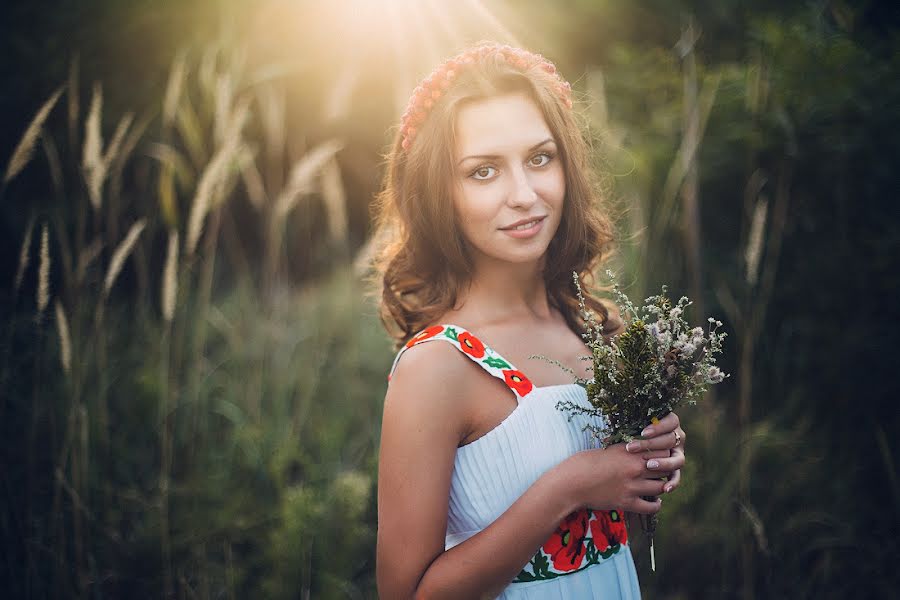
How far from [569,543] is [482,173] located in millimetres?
823

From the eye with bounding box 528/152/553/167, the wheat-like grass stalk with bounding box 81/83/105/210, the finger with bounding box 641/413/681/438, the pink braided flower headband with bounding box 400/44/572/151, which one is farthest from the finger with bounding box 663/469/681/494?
the wheat-like grass stalk with bounding box 81/83/105/210

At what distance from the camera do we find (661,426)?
1.28 metres

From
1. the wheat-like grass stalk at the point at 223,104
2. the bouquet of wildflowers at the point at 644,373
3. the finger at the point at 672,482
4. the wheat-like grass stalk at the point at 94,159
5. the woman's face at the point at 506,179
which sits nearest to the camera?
the bouquet of wildflowers at the point at 644,373

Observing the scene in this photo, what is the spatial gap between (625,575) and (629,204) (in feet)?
5.89

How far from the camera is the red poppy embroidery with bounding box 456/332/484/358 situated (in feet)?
4.55

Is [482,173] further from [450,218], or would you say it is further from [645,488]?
[645,488]

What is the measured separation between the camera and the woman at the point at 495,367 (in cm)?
129

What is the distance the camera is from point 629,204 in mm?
2941

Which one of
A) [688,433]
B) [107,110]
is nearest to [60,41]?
[107,110]

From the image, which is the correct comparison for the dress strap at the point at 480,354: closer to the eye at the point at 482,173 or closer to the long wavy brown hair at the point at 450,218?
the long wavy brown hair at the point at 450,218

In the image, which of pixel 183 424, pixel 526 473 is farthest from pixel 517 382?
pixel 183 424

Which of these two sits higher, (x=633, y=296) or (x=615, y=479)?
(x=633, y=296)

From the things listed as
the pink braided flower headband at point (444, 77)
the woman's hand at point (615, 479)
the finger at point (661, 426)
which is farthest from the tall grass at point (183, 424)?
the finger at point (661, 426)

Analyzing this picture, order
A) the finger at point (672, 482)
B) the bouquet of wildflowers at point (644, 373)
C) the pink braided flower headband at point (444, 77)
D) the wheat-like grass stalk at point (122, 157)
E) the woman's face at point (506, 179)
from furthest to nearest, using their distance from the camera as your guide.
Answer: the wheat-like grass stalk at point (122, 157) < the pink braided flower headband at point (444, 77) < the woman's face at point (506, 179) < the finger at point (672, 482) < the bouquet of wildflowers at point (644, 373)
